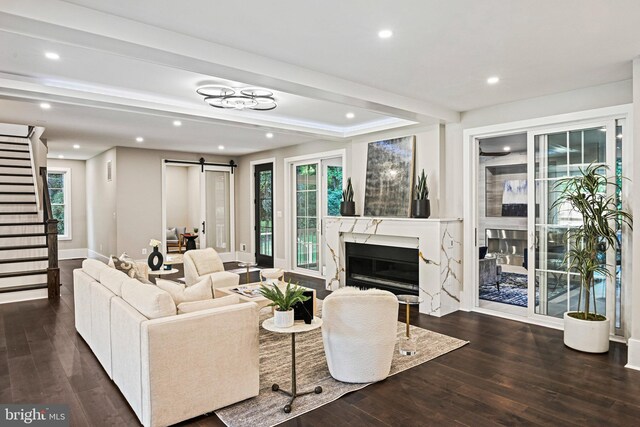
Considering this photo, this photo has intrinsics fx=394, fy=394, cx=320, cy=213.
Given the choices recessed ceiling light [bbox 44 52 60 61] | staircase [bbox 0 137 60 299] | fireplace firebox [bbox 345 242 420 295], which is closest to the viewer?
recessed ceiling light [bbox 44 52 60 61]

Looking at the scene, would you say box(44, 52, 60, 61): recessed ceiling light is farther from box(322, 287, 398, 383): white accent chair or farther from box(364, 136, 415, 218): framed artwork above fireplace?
box(364, 136, 415, 218): framed artwork above fireplace

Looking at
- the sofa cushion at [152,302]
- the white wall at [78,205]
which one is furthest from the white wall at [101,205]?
the sofa cushion at [152,302]

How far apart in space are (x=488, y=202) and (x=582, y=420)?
6.31m

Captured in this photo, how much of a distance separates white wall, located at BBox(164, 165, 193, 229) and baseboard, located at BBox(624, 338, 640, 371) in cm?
1114

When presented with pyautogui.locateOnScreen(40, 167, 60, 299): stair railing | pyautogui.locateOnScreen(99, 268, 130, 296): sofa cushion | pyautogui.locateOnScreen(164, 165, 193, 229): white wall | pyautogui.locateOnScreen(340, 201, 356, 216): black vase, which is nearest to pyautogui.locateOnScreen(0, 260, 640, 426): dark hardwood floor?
pyautogui.locateOnScreen(99, 268, 130, 296): sofa cushion

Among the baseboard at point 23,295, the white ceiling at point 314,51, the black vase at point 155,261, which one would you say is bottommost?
the baseboard at point 23,295

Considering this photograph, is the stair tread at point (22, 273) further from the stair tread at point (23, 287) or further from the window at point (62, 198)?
the window at point (62, 198)

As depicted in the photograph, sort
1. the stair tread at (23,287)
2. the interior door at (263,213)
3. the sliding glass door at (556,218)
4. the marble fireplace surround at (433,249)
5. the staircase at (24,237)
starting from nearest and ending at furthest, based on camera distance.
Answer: the sliding glass door at (556,218), the marble fireplace surround at (433,249), the stair tread at (23,287), the staircase at (24,237), the interior door at (263,213)

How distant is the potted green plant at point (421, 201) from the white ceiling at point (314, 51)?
32.7 inches

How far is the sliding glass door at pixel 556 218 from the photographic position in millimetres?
4199

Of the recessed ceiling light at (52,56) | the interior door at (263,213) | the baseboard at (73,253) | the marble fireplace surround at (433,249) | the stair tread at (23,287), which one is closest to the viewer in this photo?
the recessed ceiling light at (52,56)

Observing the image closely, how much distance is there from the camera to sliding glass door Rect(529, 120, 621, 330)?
420cm

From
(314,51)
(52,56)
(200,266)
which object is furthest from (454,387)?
(52,56)

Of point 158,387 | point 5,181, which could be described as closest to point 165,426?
point 158,387
